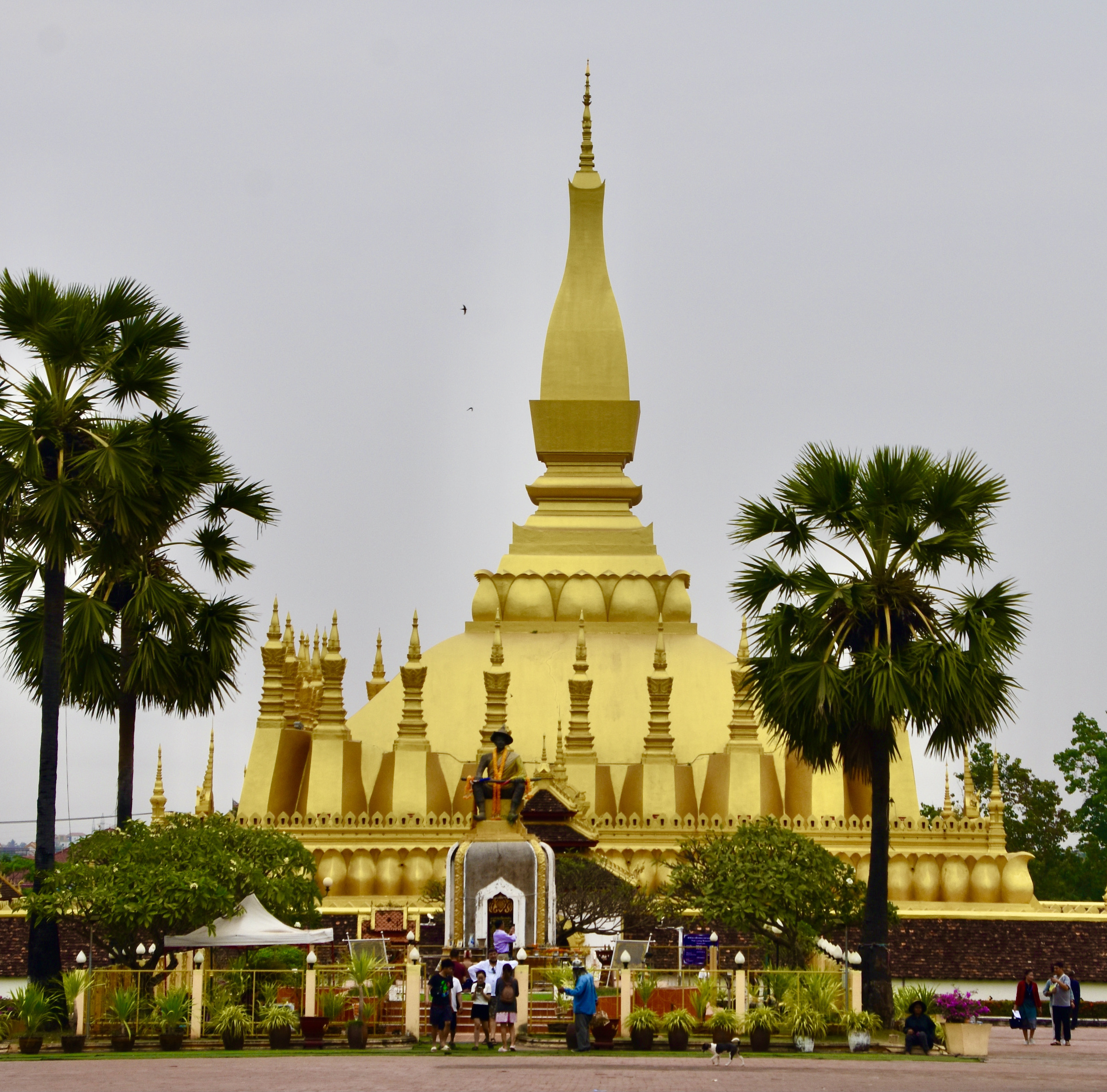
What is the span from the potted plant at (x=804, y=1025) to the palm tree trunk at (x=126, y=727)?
907cm

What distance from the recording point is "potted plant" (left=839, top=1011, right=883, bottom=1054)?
2761 centimetres

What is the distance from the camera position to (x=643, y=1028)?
27.5m

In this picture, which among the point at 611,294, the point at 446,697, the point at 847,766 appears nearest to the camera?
the point at 847,766

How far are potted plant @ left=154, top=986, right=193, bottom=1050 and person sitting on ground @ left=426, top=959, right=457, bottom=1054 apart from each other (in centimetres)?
283

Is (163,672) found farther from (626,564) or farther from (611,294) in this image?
(611,294)

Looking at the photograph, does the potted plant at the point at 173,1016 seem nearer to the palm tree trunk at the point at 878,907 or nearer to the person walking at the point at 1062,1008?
the palm tree trunk at the point at 878,907

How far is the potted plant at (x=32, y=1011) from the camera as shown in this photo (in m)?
27.3

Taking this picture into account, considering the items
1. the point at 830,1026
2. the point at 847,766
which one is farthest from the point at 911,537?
the point at 830,1026

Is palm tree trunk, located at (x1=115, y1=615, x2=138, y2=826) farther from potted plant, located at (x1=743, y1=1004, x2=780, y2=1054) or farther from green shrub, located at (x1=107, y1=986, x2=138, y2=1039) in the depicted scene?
potted plant, located at (x1=743, y1=1004, x2=780, y2=1054)

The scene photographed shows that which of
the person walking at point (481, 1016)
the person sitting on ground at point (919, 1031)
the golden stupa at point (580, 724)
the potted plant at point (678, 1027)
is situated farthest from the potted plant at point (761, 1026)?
the golden stupa at point (580, 724)

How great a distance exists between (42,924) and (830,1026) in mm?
9296

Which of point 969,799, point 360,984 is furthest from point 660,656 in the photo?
point 360,984

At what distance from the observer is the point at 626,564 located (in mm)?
51781

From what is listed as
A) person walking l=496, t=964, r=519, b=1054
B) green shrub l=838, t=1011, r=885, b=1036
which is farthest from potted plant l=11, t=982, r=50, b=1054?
green shrub l=838, t=1011, r=885, b=1036
